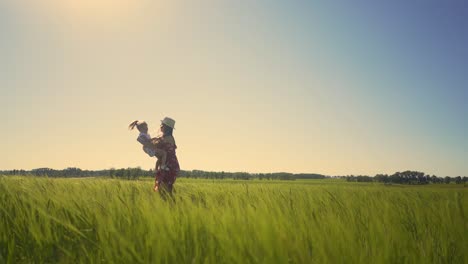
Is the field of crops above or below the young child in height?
below

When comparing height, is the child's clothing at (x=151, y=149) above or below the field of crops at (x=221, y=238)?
above

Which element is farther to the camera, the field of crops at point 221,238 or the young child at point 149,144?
the young child at point 149,144

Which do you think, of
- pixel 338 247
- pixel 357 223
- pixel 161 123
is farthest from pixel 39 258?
pixel 161 123

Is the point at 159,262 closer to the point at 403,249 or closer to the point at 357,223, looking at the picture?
the point at 403,249

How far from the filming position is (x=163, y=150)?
725 centimetres

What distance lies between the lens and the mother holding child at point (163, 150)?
708 cm

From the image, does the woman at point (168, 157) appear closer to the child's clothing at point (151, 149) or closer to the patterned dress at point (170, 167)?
the patterned dress at point (170, 167)

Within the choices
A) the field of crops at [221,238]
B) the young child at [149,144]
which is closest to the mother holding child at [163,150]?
the young child at [149,144]

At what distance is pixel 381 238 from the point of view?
1.92 metres

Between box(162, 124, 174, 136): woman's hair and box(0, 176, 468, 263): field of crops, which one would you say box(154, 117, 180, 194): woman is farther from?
box(0, 176, 468, 263): field of crops

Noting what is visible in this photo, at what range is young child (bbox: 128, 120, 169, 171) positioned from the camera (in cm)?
705

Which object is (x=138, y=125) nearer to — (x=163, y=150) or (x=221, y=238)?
(x=163, y=150)

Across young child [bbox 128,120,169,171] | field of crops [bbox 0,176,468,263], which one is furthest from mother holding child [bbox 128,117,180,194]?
field of crops [bbox 0,176,468,263]

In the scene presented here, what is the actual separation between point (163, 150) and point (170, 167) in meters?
0.41
